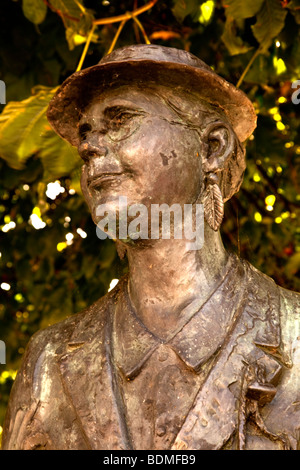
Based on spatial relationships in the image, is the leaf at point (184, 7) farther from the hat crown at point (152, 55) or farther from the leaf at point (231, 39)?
the hat crown at point (152, 55)

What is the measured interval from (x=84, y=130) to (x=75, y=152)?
0.83m

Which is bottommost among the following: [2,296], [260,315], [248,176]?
[2,296]

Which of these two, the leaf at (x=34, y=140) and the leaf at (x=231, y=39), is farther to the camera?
the leaf at (x=231, y=39)

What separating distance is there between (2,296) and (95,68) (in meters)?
3.31

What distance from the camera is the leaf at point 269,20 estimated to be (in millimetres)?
4438

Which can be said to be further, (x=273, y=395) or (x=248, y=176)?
(x=248, y=176)

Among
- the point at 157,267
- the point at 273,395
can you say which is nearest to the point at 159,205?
the point at 157,267

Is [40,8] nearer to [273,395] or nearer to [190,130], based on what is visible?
[190,130]

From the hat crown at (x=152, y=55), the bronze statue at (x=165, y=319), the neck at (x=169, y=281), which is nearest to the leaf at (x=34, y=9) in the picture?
the bronze statue at (x=165, y=319)

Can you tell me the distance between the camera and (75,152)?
4359mm

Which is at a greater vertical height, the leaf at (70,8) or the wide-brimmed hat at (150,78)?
the wide-brimmed hat at (150,78)

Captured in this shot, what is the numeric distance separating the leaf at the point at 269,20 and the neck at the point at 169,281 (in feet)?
4.70
